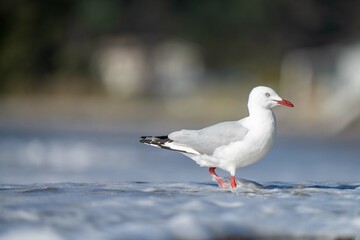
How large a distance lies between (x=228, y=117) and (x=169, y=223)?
27927 mm

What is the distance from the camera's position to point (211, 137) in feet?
27.3

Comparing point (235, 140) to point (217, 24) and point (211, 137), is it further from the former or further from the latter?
point (217, 24)

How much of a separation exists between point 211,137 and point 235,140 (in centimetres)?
25

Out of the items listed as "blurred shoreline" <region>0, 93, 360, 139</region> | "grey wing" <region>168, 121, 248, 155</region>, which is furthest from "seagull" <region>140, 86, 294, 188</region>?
"blurred shoreline" <region>0, 93, 360, 139</region>

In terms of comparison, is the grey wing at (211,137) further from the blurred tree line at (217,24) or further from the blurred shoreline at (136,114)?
the blurred tree line at (217,24)

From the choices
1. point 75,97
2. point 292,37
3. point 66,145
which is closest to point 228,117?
point 75,97

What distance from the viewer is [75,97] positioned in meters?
42.3

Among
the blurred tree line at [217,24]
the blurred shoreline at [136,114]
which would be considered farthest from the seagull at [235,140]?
the blurred tree line at [217,24]

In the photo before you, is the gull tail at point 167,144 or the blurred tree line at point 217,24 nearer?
the gull tail at point 167,144

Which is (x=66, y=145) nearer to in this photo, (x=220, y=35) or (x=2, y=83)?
(x=2, y=83)

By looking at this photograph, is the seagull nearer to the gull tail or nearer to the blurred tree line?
the gull tail

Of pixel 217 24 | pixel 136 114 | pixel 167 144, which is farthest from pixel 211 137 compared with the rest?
pixel 217 24

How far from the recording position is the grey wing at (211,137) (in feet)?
26.8

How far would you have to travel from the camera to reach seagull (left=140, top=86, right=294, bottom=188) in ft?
26.5
